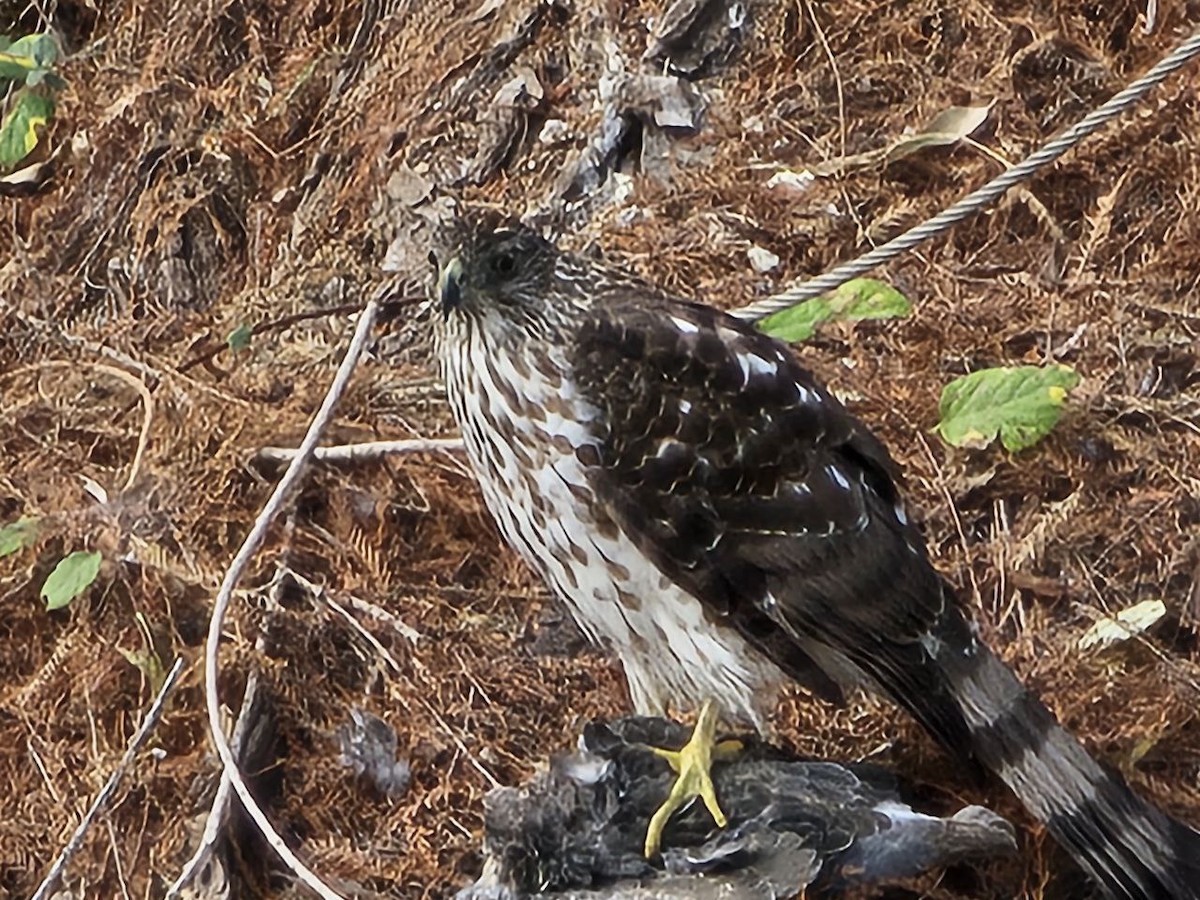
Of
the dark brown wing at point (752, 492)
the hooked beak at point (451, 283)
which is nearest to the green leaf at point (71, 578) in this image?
the hooked beak at point (451, 283)

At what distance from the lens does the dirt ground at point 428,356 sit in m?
2.89

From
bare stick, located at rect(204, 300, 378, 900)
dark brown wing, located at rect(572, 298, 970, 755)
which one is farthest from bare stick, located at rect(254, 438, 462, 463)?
dark brown wing, located at rect(572, 298, 970, 755)

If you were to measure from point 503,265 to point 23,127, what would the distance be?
2.40m

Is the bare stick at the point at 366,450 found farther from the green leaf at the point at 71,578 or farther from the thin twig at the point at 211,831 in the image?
the thin twig at the point at 211,831

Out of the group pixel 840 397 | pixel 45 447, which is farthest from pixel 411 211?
pixel 840 397

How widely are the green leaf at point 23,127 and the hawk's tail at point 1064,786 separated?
2836 millimetres

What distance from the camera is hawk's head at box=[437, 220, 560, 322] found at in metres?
2.13

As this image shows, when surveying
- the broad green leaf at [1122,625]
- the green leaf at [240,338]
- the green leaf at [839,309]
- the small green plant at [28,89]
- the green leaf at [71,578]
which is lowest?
the green leaf at [71,578]

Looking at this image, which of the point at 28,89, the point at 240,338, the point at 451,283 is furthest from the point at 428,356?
the point at 451,283

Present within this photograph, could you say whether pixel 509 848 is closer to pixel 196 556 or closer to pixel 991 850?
pixel 991 850

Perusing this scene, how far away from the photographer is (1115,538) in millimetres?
2984

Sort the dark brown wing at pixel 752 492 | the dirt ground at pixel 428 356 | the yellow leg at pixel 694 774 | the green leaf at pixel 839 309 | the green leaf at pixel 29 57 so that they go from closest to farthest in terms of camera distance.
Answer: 1. the dark brown wing at pixel 752 492
2. the yellow leg at pixel 694 774
3. the dirt ground at pixel 428 356
4. the green leaf at pixel 839 309
5. the green leaf at pixel 29 57

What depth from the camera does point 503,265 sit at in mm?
2156

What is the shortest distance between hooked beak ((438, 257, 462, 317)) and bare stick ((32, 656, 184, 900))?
1186mm
